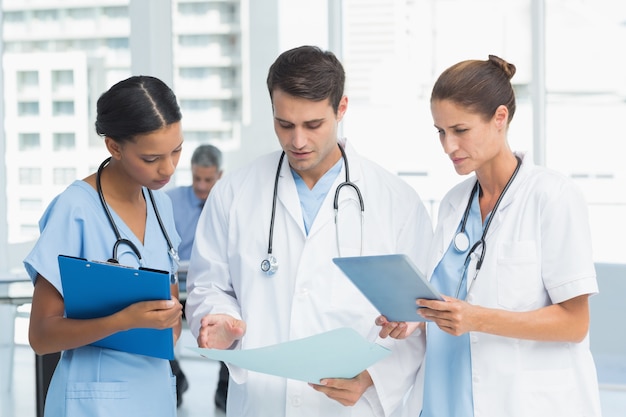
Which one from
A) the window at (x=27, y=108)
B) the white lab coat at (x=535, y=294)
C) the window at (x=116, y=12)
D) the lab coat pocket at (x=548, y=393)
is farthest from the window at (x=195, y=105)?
the lab coat pocket at (x=548, y=393)

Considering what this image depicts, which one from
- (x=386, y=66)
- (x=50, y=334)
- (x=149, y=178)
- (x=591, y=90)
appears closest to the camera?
(x=50, y=334)

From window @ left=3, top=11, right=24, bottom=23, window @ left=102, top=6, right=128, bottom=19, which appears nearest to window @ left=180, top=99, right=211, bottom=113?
window @ left=102, top=6, right=128, bottom=19

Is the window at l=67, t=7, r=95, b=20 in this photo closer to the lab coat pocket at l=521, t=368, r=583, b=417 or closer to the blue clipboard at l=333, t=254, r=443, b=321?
the blue clipboard at l=333, t=254, r=443, b=321

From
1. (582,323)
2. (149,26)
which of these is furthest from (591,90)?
(582,323)

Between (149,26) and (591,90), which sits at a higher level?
(149,26)

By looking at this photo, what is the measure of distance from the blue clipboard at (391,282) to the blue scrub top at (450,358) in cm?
19

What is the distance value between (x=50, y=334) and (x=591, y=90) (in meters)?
3.99

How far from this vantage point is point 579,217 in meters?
1.57

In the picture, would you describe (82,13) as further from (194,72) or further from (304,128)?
(304,128)

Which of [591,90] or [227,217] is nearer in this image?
[227,217]

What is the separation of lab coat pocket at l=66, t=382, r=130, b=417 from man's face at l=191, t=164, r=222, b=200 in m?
2.80

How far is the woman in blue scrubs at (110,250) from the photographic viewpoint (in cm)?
157

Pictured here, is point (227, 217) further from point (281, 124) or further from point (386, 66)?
point (386, 66)

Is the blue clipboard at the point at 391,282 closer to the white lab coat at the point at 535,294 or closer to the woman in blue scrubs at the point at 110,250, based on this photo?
the white lab coat at the point at 535,294
